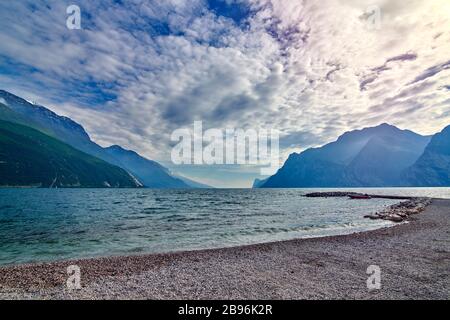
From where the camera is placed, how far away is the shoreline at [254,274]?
1134cm

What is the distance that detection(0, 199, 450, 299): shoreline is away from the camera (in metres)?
11.3

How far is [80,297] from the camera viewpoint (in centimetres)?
1093

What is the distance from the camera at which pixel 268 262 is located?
55.1 feet

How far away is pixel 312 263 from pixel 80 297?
1342 cm

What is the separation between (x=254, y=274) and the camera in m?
14.2

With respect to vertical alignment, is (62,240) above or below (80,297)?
below

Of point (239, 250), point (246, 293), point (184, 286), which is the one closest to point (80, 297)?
point (184, 286)
